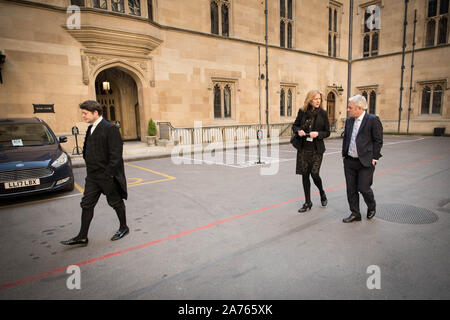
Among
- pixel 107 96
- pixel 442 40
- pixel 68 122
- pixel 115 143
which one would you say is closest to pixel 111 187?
pixel 115 143

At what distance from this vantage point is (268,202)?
530 cm

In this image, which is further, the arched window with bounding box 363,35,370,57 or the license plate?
the arched window with bounding box 363,35,370,57

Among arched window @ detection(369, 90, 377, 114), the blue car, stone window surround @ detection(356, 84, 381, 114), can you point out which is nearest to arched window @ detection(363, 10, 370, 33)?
stone window surround @ detection(356, 84, 381, 114)

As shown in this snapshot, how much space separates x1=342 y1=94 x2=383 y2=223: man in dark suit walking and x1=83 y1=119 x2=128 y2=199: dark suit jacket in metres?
3.41

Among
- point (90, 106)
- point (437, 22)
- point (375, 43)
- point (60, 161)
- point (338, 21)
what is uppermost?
point (338, 21)

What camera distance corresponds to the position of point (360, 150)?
396 centimetres

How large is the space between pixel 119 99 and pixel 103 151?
14.2 meters

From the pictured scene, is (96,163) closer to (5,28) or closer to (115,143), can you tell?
(115,143)

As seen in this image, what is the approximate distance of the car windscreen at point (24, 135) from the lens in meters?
6.42

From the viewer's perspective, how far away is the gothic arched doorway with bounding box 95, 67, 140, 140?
15.9 meters

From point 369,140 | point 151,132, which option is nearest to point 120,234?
point 369,140

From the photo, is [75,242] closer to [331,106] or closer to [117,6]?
[117,6]
